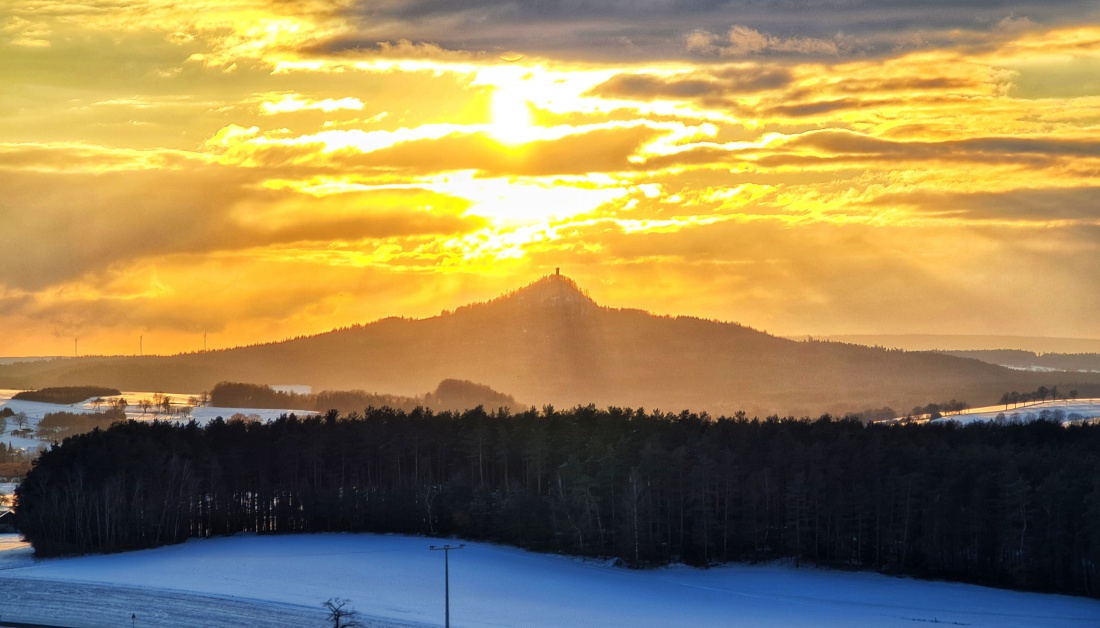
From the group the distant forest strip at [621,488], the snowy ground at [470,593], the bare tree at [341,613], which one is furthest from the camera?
the distant forest strip at [621,488]

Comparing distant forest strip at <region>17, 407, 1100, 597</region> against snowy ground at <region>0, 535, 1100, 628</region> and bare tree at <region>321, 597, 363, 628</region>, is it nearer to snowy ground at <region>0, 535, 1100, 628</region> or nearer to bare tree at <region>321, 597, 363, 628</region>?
snowy ground at <region>0, 535, 1100, 628</region>

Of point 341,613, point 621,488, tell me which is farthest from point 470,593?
point 621,488

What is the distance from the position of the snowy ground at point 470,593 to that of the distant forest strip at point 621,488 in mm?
3712

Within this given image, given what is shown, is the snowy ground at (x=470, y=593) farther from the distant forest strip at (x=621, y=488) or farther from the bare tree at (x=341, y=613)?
the distant forest strip at (x=621, y=488)

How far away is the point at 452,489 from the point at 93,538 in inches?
1299

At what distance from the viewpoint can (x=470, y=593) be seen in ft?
339

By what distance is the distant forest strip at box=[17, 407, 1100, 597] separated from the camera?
11425cm

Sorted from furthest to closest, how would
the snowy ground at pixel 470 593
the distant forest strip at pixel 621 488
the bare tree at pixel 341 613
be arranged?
the distant forest strip at pixel 621 488, the snowy ground at pixel 470 593, the bare tree at pixel 341 613

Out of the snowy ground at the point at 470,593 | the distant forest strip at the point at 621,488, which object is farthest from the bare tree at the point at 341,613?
the distant forest strip at the point at 621,488

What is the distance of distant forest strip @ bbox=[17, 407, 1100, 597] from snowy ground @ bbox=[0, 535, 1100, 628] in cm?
371

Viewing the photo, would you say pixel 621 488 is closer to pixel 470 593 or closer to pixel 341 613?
pixel 470 593

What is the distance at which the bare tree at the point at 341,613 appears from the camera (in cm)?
8376

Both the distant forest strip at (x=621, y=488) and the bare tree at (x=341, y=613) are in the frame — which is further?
the distant forest strip at (x=621, y=488)

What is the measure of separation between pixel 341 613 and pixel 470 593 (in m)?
20.5
